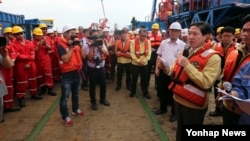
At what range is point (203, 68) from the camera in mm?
2678

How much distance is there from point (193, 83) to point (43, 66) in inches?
199

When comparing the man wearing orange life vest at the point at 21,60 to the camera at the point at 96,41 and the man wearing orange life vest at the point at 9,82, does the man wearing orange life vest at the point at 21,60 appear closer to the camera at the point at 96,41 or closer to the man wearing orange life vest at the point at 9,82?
the man wearing orange life vest at the point at 9,82

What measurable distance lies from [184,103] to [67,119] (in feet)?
8.64

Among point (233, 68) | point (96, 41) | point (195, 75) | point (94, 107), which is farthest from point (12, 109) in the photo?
point (233, 68)

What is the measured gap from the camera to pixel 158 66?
4.66 metres

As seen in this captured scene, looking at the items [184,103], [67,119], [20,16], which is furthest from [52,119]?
[20,16]

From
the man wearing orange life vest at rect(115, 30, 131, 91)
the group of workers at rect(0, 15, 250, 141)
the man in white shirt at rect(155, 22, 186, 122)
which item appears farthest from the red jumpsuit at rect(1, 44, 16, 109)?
the man in white shirt at rect(155, 22, 186, 122)

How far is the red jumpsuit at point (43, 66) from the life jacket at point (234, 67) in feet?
17.1

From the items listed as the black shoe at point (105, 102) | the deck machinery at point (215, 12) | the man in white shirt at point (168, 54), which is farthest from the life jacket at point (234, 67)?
the deck machinery at point (215, 12)

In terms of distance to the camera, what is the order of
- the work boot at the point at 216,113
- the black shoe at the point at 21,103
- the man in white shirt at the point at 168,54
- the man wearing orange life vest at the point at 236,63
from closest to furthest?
the man wearing orange life vest at the point at 236,63 < the man in white shirt at the point at 168,54 < the work boot at the point at 216,113 < the black shoe at the point at 21,103

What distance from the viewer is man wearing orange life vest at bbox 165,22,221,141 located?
104 inches

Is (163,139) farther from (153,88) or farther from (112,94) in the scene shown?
(153,88)

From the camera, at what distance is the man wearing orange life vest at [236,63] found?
2.38 m

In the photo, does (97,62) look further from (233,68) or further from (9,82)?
(233,68)
